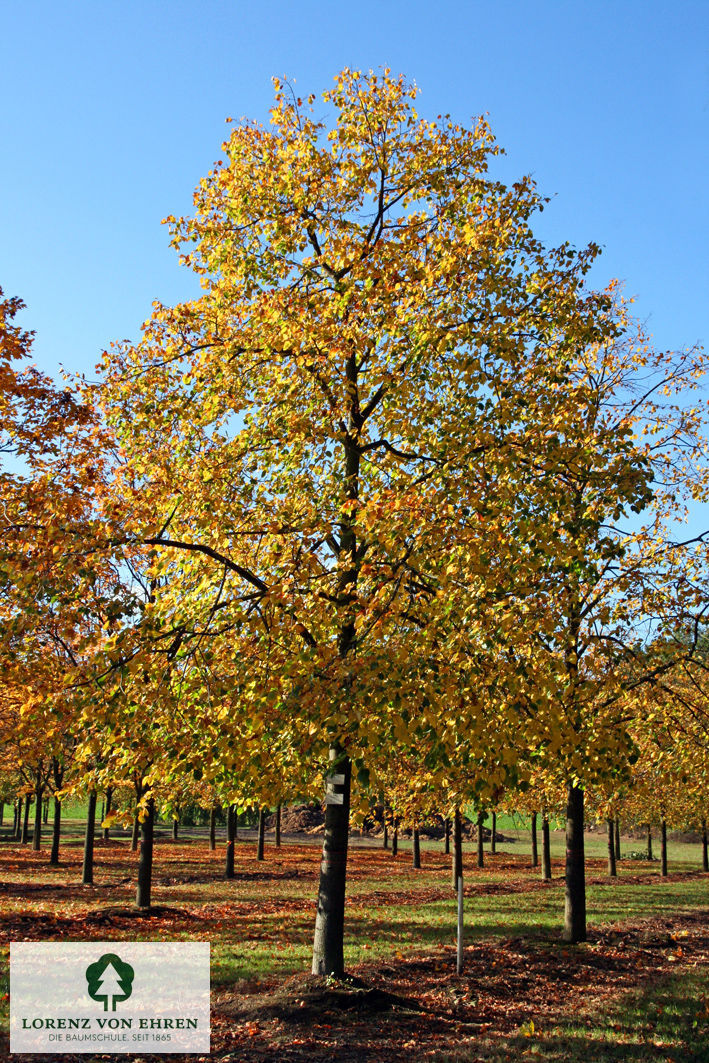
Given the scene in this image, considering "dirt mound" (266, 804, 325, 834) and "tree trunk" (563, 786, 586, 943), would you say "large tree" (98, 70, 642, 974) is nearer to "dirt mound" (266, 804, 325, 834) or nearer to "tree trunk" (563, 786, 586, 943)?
"tree trunk" (563, 786, 586, 943)

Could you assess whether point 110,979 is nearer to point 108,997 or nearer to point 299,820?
point 108,997

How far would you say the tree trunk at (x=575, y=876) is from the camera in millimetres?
15664

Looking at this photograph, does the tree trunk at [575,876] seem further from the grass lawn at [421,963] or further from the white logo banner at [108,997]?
the white logo banner at [108,997]

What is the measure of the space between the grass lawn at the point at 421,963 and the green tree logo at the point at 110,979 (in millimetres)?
1091

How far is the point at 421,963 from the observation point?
12.7 meters

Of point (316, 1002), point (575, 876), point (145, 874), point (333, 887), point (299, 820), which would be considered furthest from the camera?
point (299, 820)

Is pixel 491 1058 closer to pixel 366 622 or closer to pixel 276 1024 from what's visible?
pixel 276 1024

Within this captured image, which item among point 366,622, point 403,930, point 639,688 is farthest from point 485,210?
point 403,930

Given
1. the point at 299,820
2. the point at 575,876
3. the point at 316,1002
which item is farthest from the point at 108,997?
the point at 299,820

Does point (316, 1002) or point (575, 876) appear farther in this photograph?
point (575, 876)

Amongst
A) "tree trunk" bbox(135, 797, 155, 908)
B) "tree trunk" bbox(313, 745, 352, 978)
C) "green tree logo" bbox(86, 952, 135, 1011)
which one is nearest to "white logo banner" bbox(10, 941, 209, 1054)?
"green tree logo" bbox(86, 952, 135, 1011)

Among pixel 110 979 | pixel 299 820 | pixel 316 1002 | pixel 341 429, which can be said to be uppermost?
pixel 341 429

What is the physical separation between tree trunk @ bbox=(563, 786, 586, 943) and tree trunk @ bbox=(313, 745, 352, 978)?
22.3 feet

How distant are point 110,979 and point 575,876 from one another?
9.46 metres
